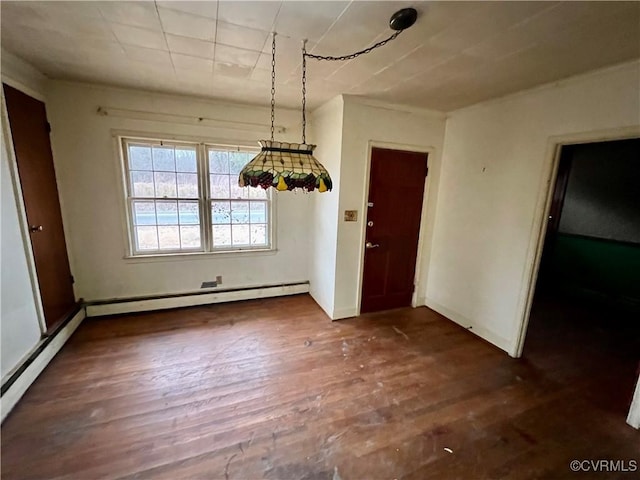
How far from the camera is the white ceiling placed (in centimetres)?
147

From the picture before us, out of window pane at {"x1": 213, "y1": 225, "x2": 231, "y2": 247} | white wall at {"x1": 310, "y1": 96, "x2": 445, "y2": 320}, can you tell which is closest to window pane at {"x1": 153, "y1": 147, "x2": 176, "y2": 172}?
window pane at {"x1": 213, "y1": 225, "x2": 231, "y2": 247}

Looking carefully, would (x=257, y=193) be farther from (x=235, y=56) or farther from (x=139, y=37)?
(x=139, y=37)

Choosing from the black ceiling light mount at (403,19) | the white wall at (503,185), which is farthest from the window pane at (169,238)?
the white wall at (503,185)

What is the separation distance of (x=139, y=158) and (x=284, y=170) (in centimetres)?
251

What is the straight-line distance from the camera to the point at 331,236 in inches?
131

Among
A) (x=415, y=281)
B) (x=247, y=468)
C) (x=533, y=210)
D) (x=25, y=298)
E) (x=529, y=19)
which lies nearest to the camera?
(x=529, y=19)

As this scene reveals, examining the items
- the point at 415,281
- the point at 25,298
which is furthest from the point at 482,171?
the point at 25,298

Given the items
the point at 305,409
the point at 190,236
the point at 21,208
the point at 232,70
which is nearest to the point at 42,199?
the point at 21,208

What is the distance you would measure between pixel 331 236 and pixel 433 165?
1584 millimetres

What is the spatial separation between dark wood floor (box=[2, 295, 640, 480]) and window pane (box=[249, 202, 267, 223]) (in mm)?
1443

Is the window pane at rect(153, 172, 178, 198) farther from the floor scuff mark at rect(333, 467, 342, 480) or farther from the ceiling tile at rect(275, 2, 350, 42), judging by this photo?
the floor scuff mark at rect(333, 467, 342, 480)

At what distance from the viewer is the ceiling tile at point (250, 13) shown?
4.77 feet

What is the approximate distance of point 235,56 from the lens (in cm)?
209

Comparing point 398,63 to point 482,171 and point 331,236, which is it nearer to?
point 482,171
